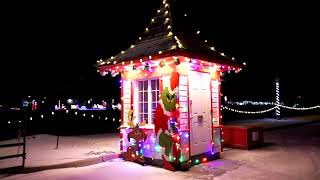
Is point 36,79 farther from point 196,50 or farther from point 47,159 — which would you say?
point 196,50

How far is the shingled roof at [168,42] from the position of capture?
9.69 meters

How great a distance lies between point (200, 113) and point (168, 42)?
2553 millimetres

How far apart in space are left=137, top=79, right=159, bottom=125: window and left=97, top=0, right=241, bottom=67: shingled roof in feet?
3.39

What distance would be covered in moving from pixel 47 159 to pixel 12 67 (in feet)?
81.0

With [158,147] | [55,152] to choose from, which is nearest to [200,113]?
[158,147]

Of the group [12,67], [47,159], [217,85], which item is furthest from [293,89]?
[47,159]

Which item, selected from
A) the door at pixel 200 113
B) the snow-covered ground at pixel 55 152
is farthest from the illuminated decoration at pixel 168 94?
the snow-covered ground at pixel 55 152

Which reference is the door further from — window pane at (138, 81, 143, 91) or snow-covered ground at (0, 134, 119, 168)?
snow-covered ground at (0, 134, 119, 168)

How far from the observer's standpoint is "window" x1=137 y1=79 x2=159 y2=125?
10540 millimetres

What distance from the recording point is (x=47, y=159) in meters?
10.5

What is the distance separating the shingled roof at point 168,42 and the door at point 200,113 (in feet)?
2.61

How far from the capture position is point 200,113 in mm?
10516

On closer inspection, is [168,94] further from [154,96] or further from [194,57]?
[194,57]

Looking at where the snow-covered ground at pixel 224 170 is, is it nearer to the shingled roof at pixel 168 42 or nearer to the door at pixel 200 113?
the door at pixel 200 113
